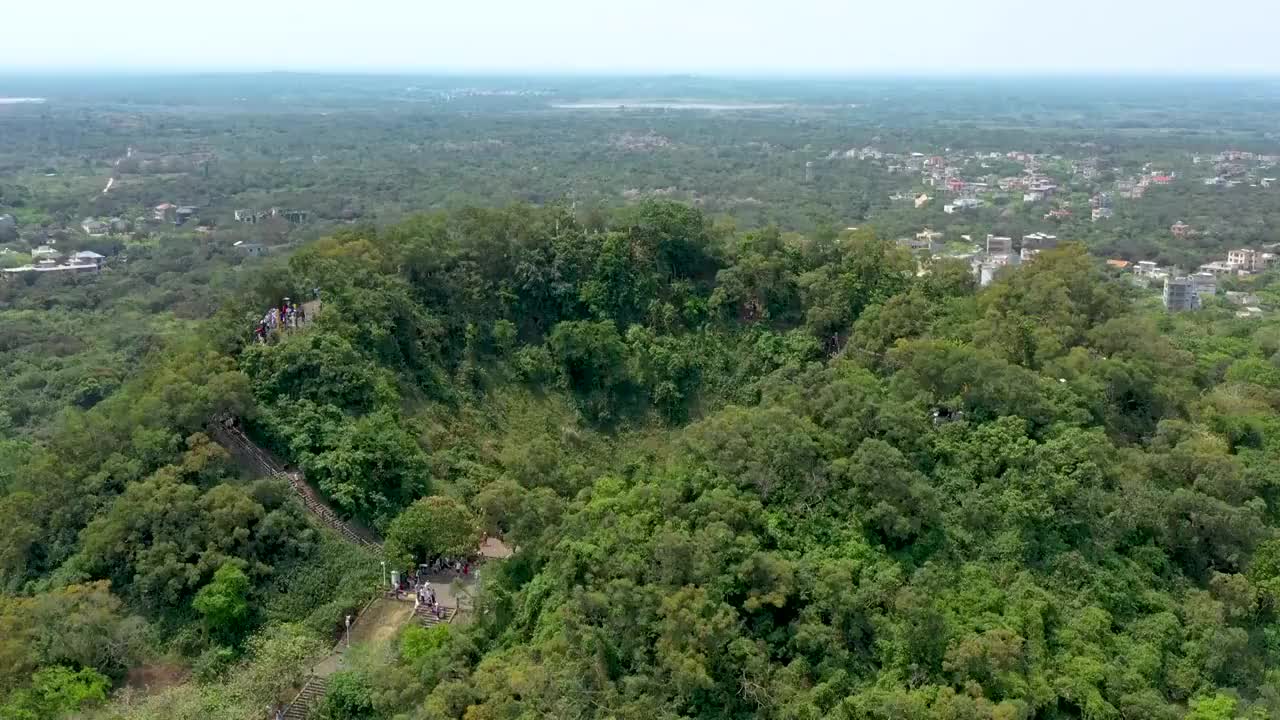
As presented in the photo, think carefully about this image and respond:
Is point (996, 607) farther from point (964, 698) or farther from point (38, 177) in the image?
point (38, 177)

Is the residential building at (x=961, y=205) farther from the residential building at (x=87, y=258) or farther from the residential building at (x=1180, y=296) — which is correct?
the residential building at (x=87, y=258)

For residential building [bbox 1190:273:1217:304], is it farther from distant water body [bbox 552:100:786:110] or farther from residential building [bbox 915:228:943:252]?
distant water body [bbox 552:100:786:110]

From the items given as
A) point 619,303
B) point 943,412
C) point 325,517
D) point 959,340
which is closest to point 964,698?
point 943,412

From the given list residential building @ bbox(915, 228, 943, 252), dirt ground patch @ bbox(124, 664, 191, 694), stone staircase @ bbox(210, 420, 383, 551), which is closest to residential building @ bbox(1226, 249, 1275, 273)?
residential building @ bbox(915, 228, 943, 252)

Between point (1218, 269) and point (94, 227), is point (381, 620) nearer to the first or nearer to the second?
point (1218, 269)

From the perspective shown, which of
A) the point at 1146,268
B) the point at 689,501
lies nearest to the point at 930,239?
the point at 1146,268

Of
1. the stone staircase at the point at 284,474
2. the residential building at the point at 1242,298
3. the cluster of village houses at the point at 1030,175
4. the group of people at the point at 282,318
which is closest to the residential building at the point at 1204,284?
the residential building at the point at 1242,298
